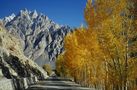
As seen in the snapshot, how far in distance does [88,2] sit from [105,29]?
249 inches

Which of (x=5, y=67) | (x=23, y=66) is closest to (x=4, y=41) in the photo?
(x=23, y=66)

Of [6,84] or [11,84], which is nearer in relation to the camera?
[6,84]

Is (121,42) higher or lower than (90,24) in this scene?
lower

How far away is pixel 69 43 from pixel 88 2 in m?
27.5

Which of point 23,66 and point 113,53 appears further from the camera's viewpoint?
point 23,66

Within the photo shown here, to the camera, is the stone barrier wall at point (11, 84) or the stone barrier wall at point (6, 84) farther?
the stone barrier wall at point (11, 84)

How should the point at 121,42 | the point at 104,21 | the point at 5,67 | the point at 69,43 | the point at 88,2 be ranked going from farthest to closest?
1. the point at 69,43
2. the point at 5,67
3. the point at 88,2
4. the point at 104,21
5. the point at 121,42

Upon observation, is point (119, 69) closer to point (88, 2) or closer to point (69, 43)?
point (88, 2)

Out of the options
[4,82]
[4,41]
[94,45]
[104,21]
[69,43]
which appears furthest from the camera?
[4,41]

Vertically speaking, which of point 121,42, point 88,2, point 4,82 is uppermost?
point 88,2

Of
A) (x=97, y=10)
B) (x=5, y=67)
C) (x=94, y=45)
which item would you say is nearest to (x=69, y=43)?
(x=5, y=67)

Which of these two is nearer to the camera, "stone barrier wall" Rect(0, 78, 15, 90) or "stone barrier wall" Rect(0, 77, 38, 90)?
"stone barrier wall" Rect(0, 78, 15, 90)

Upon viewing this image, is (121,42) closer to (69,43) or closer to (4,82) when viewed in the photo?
(4,82)

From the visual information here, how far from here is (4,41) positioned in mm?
66250
